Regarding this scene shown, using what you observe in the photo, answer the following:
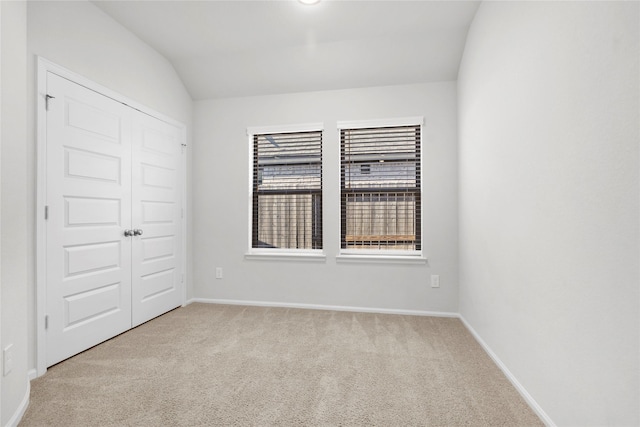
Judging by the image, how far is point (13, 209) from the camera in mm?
1665

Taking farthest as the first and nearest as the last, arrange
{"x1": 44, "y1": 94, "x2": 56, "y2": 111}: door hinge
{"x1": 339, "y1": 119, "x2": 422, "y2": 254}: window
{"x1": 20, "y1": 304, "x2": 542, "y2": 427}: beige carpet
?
{"x1": 339, "y1": 119, "x2": 422, "y2": 254}: window → {"x1": 44, "y1": 94, "x2": 56, "y2": 111}: door hinge → {"x1": 20, "y1": 304, "x2": 542, "y2": 427}: beige carpet

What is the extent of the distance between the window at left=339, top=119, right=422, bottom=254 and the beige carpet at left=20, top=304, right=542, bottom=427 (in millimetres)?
994

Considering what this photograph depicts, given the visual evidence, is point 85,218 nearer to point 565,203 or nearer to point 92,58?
point 92,58

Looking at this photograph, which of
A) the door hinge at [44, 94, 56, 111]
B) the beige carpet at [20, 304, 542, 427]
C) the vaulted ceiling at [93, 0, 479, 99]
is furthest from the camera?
the vaulted ceiling at [93, 0, 479, 99]

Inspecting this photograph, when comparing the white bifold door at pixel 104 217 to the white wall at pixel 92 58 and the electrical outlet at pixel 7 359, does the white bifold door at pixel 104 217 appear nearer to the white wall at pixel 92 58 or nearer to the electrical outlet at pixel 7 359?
the white wall at pixel 92 58

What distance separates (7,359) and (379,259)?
2941mm

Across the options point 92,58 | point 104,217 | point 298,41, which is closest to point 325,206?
point 298,41

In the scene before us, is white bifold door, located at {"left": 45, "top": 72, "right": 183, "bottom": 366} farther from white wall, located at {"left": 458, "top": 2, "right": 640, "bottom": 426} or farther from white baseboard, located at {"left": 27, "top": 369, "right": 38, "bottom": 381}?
white wall, located at {"left": 458, "top": 2, "right": 640, "bottom": 426}

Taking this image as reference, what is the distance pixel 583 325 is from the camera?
132cm

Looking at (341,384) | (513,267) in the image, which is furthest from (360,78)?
(341,384)

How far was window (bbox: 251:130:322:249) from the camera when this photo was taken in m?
3.80

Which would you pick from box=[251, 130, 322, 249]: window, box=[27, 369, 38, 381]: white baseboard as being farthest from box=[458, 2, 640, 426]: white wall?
box=[27, 369, 38, 381]: white baseboard

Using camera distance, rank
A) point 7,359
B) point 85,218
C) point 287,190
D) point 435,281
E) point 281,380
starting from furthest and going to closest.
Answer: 1. point 287,190
2. point 435,281
3. point 85,218
4. point 281,380
5. point 7,359

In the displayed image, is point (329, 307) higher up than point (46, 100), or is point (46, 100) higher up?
point (46, 100)
